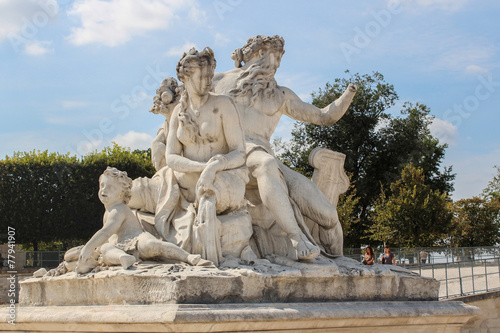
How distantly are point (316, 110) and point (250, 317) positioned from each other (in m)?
3.29

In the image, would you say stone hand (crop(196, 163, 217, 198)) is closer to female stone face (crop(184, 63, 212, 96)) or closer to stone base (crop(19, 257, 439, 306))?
stone base (crop(19, 257, 439, 306))

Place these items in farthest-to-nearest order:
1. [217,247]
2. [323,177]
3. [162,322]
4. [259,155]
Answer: [323,177], [259,155], [217,247], [162,322]

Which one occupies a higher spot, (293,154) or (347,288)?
(293,154)

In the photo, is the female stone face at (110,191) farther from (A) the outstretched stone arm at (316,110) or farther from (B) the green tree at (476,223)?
(B) the green tree at (476,223)

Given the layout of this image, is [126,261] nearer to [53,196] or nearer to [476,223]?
[53,196]

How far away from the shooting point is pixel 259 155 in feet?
21.7

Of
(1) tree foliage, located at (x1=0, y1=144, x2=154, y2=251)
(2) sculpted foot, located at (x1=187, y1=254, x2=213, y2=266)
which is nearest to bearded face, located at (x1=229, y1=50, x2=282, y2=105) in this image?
(2) sculpted foot, located at (x1=187, y1=254, x2=213, y2=266)

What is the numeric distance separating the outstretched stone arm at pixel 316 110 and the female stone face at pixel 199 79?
57.1 inches

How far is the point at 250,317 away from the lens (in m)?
4.98

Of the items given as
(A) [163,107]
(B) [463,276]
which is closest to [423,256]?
(B) [463,276]

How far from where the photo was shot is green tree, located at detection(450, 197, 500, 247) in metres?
34.2

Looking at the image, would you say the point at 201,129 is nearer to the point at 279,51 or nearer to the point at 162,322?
the point at 279,51

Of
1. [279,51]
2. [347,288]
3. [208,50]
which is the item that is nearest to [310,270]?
[347,288]

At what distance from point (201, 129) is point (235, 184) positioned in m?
0.70
